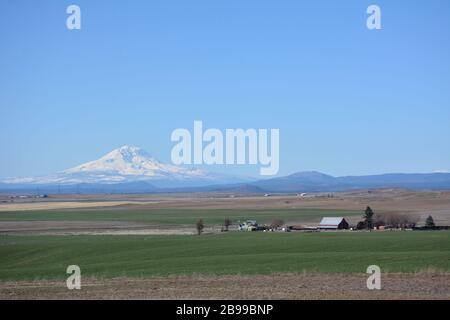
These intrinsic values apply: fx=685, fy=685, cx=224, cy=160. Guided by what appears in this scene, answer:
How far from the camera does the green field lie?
104 feet

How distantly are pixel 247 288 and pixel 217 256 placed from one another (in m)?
19.5

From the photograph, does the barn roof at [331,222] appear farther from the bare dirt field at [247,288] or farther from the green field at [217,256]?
the bare dirt field at [247,288]

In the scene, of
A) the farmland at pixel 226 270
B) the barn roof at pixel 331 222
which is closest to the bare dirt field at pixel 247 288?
the farmland at pixel 226 270

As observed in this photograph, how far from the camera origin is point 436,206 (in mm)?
121562

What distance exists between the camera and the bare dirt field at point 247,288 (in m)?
20.6

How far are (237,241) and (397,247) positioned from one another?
48.0 feet

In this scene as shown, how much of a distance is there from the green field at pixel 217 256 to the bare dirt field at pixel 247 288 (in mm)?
3213

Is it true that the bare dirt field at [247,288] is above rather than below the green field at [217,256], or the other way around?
above

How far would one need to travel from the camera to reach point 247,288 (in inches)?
898

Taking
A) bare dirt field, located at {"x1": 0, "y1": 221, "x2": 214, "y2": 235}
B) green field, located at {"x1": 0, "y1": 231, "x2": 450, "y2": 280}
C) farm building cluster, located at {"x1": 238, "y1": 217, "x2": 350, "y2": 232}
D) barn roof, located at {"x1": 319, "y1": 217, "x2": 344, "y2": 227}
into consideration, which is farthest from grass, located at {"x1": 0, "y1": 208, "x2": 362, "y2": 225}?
green field, located at {"x1": 0, "y1": 231, "x2": 450, "y2": 280}

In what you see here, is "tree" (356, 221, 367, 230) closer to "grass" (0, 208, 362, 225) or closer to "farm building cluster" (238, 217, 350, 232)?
"farm building cluster" (238, 217, 350, 232)
